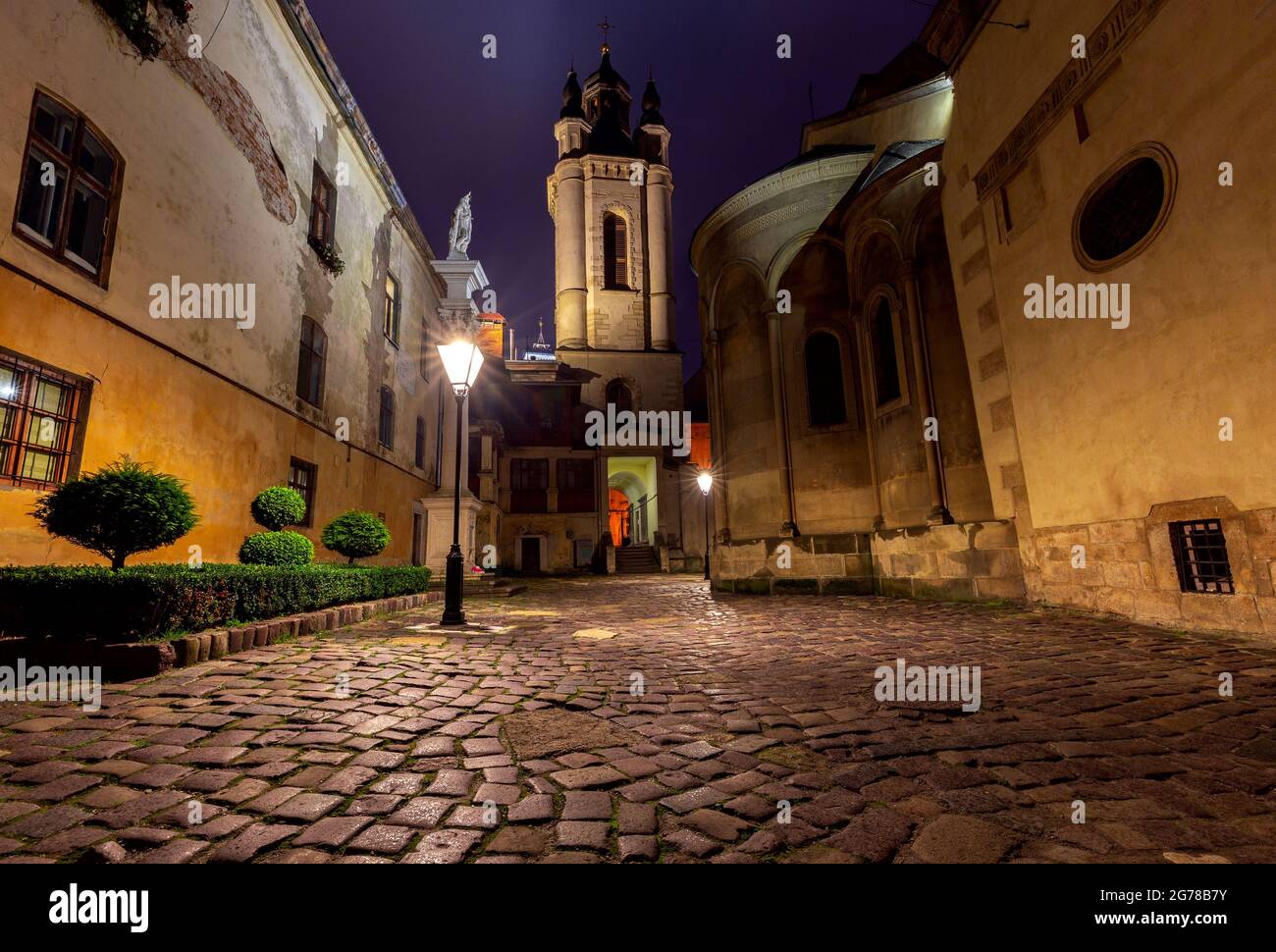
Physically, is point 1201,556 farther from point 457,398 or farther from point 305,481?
point 305,481

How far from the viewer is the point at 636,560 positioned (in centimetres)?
3228

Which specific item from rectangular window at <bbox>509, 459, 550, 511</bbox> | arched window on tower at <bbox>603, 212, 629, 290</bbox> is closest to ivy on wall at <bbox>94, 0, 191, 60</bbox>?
rectangular window at <bbox>509, 459, 550, 511</bbox>

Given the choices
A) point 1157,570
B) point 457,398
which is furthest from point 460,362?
point 1157,570

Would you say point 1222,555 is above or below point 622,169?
below

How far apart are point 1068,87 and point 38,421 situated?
46.0ft

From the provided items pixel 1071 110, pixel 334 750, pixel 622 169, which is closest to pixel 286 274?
pixel 334 750

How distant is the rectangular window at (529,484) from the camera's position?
3291cm

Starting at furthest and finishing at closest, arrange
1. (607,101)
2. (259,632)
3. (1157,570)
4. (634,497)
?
(607,101)
(634,497)
(1157,570)
(259,632)

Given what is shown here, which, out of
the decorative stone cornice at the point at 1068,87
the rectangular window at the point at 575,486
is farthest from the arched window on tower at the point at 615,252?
the decorative stone cornice at the point at 1068,87

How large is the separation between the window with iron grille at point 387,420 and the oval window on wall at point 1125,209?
57.6ft

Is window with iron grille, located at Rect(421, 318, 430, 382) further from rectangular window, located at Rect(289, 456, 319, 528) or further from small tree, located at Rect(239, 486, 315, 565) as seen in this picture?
small tree, located at Rect(239, 486, 315, 565)
